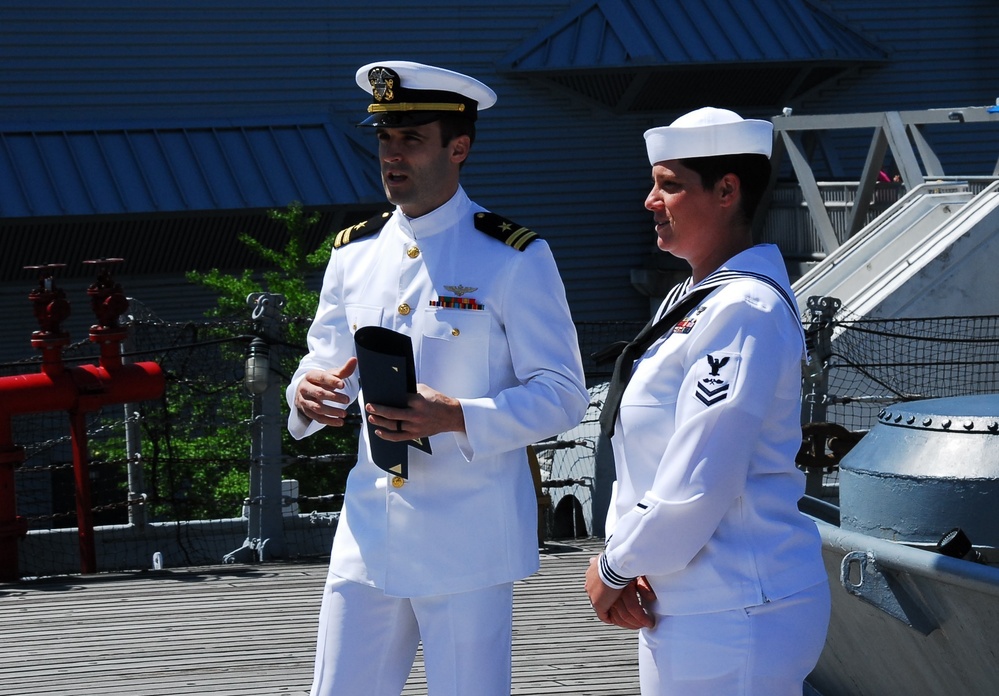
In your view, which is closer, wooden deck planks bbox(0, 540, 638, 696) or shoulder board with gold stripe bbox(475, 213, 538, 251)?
shoulder board with gold stripe bbox(475, 213, 538, 251)

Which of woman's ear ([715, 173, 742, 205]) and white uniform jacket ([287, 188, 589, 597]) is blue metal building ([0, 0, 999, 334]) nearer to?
white uniform jacket ([287, 188, 589, 597])

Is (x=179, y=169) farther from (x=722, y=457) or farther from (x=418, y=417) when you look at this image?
(x=722, y=457)

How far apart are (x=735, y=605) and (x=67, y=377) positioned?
4.48 metres

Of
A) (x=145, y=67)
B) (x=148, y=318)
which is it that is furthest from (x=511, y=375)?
(x=145, y=67)

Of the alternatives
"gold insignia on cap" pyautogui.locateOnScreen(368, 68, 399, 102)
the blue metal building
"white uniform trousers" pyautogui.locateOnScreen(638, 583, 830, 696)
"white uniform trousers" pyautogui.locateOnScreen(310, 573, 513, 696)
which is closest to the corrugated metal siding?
the blue metal building

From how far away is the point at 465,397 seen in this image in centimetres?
269

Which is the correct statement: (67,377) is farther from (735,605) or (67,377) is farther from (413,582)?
(735,605)

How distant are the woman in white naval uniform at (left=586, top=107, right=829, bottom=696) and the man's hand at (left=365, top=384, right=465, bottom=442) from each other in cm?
38

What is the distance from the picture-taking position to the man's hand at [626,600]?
2.16 meters

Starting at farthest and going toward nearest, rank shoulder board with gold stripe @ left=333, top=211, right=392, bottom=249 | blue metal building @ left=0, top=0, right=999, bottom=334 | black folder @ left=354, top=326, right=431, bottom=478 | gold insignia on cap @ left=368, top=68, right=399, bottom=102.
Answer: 1. blue metal building @ left=0, top=0, right=999, bottom=334
2. shoulder board with gold stripe @ left=333, top=211, right=392, bottom=249
3. gold insignia on cap @ left=368, top=68, right=399, bottom=102
4. black folder @ left=354, top=326, right=431, bottom=478

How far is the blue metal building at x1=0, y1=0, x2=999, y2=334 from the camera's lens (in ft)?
51.3

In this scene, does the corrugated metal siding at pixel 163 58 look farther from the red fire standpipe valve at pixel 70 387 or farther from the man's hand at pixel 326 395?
the man's hand at pixel 326 395

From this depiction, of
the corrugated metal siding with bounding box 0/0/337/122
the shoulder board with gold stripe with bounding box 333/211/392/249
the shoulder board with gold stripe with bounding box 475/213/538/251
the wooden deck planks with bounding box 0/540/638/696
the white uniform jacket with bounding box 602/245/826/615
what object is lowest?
the wooden deck planks with bounding box 0/540/638/696

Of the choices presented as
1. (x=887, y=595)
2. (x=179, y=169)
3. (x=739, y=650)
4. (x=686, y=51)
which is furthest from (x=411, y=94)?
(x=686, y=51)
